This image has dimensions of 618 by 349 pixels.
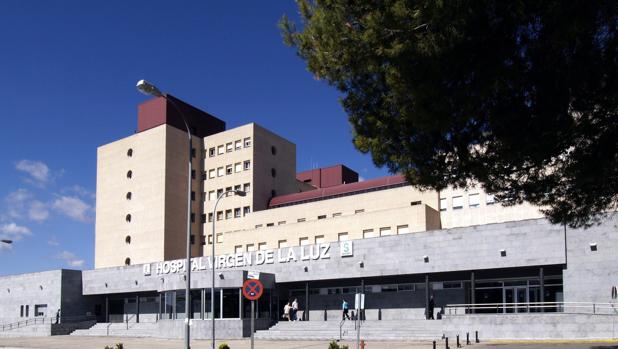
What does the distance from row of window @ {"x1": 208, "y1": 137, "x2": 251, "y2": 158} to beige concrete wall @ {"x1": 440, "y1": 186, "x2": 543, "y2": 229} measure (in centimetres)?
2280

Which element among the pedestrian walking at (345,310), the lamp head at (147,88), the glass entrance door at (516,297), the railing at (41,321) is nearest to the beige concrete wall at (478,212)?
the glass entrance door at (516,297)

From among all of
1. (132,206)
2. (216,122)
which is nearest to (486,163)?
(132,206)

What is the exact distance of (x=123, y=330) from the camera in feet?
157

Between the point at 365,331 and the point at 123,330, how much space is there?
72.3ft

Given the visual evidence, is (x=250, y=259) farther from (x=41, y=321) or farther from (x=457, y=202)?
(x=41, y=321)

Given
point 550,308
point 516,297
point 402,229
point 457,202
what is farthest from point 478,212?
point 550,308

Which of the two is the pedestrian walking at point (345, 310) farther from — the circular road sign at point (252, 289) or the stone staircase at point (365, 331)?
the circular road sign at point (252, 289)

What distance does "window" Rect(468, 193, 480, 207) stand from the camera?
44.6m

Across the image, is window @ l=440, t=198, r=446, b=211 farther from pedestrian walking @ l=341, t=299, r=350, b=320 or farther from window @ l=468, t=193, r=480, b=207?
pedestrian walking @ l=341, t=299, r=350, b=320

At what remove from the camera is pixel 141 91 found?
55.8 feet

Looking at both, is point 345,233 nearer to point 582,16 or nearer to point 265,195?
point 265,195

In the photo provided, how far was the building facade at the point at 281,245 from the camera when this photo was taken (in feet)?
111

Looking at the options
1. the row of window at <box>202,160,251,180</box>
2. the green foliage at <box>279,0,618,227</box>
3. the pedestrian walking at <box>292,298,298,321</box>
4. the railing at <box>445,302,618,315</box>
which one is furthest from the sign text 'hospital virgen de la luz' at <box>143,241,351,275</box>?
the green foliage at <box>279,0,618,227</box>

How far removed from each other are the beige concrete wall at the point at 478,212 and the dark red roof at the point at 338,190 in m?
4.67
